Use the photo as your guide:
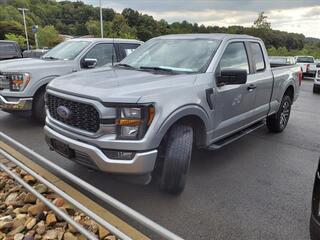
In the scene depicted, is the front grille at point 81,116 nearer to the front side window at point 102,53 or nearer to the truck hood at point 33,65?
the truck hood at point 33,65

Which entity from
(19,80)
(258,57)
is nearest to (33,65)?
(19,80)

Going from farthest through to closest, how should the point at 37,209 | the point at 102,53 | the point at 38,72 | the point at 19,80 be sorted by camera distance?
the point at 102,53 → the point at 38,72 → the point at 19,80 → the point at 37,209

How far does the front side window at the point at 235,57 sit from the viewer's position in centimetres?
437

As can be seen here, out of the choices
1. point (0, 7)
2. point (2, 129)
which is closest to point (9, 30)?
point (0, 7)

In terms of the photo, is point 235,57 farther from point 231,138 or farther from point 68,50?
point 68,50

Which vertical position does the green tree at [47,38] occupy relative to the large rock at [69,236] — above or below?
below

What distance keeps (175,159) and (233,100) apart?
1.47 meters

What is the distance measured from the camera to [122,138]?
10.2ft

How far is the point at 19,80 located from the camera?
233 inches

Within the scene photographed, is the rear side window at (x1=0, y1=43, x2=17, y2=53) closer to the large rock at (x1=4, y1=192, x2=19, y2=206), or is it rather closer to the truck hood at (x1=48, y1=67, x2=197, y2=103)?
the truck hood at (x1=48, y1=67, x2=197, y2=103)

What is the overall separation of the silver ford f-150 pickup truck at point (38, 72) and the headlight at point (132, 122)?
3.56 metres

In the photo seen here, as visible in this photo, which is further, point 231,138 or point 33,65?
point 33,65

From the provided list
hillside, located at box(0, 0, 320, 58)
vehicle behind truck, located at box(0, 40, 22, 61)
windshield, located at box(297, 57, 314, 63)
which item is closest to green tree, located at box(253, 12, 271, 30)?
hillside, located at box(0, 0, 320, 58)

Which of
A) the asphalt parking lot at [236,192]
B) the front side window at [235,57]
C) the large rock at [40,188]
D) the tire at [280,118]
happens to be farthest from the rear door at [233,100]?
the large rock at [40,188]
